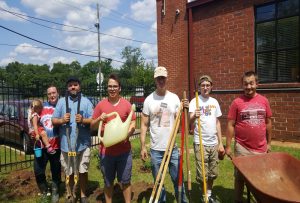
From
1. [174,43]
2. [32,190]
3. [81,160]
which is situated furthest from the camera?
[174,43]

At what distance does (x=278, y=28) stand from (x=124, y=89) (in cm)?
554

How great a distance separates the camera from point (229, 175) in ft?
21.1

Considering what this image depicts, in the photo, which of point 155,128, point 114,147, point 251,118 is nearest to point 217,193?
point 251,118

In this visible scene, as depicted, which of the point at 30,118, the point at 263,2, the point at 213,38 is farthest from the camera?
the point at 213,38

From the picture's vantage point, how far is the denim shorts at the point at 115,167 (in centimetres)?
427

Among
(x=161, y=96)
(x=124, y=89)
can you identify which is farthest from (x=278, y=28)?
(x=161, y=96)

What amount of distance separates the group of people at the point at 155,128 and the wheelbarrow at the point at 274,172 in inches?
15.8

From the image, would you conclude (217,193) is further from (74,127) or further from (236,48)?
(236,48)

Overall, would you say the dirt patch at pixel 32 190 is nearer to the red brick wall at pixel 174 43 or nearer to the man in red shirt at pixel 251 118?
the man in red shirt at pixel 251 118

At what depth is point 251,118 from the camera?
13.7ft

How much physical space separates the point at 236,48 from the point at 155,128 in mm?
6861

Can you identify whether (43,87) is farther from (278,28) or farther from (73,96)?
(278,28)

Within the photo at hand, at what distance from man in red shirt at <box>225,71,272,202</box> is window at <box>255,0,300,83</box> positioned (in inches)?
217

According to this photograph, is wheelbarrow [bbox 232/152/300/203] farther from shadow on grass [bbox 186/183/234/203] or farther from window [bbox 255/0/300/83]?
window [bbox 255/0/300/83]
